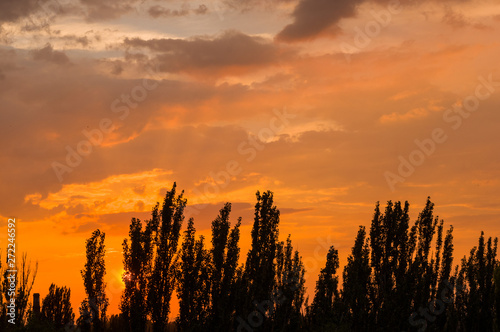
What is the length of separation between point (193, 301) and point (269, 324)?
599 centimetres

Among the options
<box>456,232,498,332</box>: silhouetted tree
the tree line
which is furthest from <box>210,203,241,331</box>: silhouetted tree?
<box>456,232,498,332</box>: silhouetted tree

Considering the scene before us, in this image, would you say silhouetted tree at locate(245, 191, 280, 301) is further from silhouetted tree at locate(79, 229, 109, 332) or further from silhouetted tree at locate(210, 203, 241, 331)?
silhouetted tree at locate(79, 229, 109, 332)

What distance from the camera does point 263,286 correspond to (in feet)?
151

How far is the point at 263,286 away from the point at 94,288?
1598 cm

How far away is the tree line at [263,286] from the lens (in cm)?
4509

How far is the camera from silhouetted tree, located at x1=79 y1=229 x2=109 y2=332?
5119cm

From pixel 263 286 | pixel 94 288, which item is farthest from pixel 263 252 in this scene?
pixel 94 288

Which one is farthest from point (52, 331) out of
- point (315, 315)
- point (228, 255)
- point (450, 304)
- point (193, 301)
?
point (450, 304)

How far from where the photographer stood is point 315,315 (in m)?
46.8

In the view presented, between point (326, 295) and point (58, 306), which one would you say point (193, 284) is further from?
point (58, 306)

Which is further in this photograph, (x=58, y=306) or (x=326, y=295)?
(x=58, y=306)

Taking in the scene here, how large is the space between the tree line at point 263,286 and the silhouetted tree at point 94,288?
8 centimetres

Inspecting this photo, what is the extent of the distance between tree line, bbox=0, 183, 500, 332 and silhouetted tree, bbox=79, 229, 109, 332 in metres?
0.08

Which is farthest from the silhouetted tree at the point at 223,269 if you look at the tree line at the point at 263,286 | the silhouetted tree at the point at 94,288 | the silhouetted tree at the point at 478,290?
the silhouetted tree at the point at 478,290
